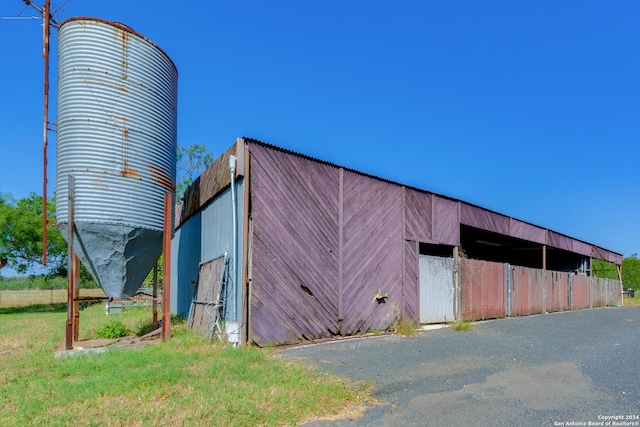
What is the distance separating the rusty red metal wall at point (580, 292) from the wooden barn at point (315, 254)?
7909 mm

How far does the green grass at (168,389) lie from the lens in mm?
3801

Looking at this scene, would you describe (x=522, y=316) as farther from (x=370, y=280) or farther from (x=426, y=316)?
(x=370, y=280)

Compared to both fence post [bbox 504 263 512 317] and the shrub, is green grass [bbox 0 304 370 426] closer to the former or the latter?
the shrub

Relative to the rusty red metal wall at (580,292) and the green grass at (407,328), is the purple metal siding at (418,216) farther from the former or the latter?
the rusty red metal wall at (580,292)

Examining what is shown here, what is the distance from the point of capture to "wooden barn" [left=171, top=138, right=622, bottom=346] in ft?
24.8

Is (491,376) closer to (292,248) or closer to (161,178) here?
(292,248)

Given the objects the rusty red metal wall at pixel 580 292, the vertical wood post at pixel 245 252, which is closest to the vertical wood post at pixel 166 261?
the vertical wood post at pixel 245 252

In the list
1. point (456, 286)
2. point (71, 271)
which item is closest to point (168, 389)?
point (71, 271)

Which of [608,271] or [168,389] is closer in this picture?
[168,389]

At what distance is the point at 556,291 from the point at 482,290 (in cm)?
729

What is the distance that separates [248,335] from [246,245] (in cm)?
162

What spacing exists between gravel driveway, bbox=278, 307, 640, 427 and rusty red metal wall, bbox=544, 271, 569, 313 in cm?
750

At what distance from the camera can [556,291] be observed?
17688mm

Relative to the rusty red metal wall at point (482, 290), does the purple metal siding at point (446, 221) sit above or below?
above
